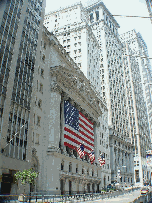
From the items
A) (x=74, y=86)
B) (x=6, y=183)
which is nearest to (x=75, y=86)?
(x=74, y=86)

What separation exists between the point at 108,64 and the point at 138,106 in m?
43.3

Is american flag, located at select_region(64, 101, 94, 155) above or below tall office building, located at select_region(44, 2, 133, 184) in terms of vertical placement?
below

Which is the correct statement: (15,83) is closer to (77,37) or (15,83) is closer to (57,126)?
(57,126)

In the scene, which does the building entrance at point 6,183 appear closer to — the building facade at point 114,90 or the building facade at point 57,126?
the building facade at point 57,126

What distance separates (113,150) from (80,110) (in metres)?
37.7

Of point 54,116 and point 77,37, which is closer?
point 54,116

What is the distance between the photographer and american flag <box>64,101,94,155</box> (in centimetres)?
5304

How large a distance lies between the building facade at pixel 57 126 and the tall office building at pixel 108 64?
1944 centimetres

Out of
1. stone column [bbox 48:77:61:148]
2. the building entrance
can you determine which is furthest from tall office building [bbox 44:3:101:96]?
the building entrance

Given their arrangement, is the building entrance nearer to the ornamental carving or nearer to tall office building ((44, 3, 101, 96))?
the ornamental carving

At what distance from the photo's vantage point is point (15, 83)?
39.2 meters

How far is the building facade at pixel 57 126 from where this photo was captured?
44.8 metres

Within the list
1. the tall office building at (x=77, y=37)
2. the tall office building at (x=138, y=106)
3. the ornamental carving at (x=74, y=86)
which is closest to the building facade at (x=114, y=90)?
the tall office building at (x=138, y=106)

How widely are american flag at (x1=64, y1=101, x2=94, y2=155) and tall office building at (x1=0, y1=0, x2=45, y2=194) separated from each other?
13614 mm
